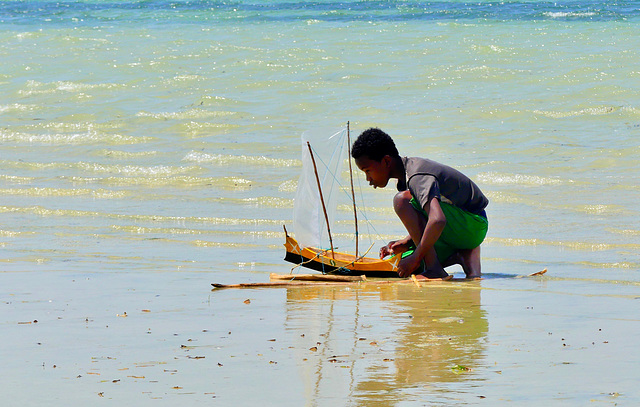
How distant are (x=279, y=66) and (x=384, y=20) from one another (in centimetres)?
665

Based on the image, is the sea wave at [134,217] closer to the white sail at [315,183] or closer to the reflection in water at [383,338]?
the white sail at [315,183]

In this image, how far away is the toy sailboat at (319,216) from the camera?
19.8 ft

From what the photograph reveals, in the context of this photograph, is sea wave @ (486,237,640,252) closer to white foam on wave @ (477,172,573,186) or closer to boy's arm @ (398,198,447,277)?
boy's arm @ (398,198,447,277)

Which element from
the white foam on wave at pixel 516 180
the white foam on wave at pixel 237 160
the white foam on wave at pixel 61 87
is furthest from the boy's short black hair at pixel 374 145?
the white foam on wave at pixel 61 87

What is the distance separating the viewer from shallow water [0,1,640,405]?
22.5ft

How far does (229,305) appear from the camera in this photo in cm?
516

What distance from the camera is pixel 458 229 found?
18.8 ft

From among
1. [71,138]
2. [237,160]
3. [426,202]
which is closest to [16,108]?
[71,138]

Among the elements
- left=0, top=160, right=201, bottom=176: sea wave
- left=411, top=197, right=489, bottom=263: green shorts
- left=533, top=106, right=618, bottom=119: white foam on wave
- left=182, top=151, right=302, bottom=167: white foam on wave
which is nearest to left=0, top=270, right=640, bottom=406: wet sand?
left=411, top=197, right=489, bottom=263: green shorts

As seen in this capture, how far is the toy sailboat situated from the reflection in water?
0.35 m

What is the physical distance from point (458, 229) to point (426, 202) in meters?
0.38

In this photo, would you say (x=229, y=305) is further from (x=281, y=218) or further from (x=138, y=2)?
(x=138, y=2)

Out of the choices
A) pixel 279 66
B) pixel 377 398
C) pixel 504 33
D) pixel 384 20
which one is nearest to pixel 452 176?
pixel 377 398

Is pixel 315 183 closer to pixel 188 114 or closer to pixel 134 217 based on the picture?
pixel 134 217
